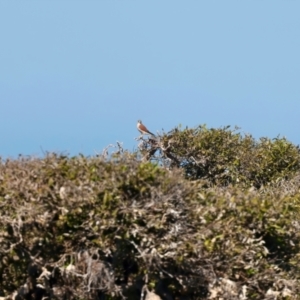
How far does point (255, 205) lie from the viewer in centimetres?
1219

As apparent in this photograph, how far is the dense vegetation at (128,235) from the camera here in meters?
11.2

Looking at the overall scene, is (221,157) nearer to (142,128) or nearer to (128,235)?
(142,128)

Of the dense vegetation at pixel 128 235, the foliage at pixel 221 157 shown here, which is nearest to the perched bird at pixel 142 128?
the foliage at pixel 221 157

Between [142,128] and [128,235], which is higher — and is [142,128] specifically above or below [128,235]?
above

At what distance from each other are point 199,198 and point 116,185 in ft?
3.89

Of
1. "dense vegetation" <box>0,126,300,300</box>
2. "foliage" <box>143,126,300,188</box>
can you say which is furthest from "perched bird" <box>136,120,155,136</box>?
"dense vegetation" <box>0,126,300,300</box>

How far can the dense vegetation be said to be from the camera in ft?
36.7

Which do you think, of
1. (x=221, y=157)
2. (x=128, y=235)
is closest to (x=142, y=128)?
(x=221, y=157)

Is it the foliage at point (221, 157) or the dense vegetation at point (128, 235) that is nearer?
the dense vegetation at point (128, 235)

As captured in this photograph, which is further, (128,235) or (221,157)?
(221,157)

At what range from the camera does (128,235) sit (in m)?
11.0

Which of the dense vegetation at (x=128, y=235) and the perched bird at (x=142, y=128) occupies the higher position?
the perched bird at (x=142, y=128)

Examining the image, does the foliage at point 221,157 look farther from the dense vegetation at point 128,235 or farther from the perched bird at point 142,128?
the dense vegetation at point 128,235

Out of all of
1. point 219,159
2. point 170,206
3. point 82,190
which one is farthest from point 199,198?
point 219,159
